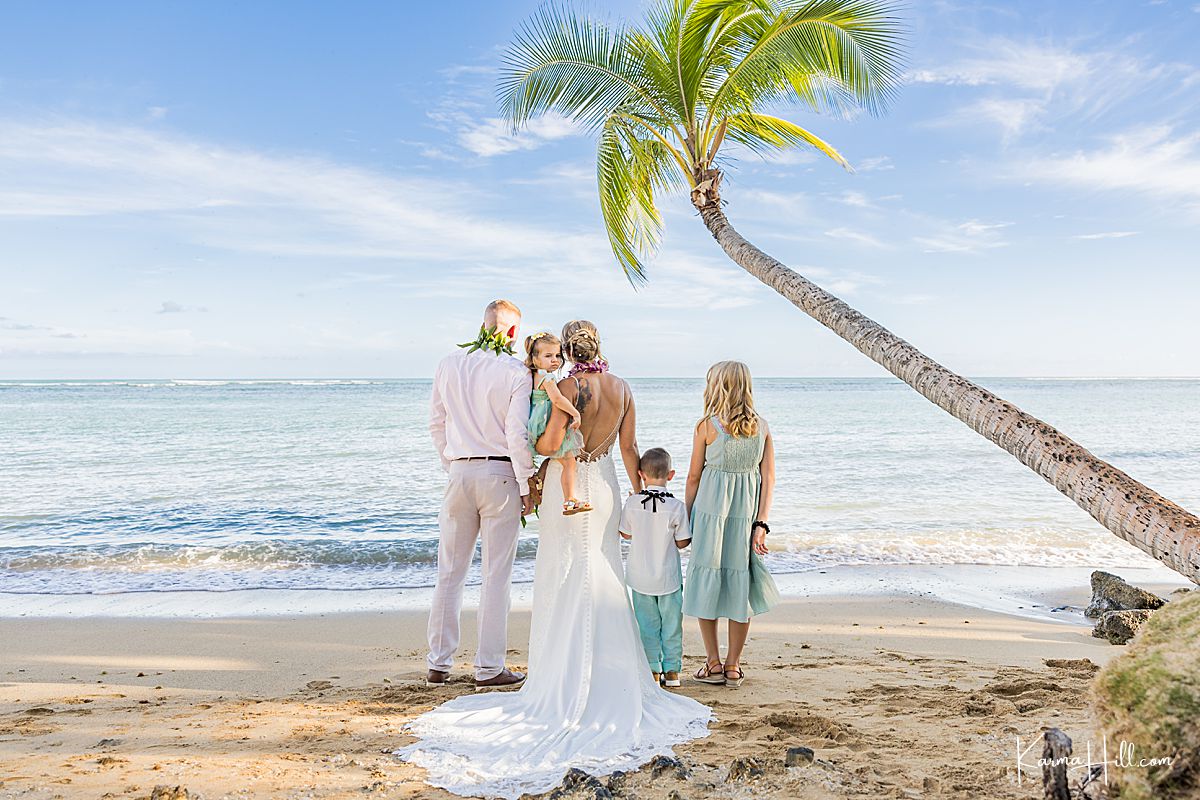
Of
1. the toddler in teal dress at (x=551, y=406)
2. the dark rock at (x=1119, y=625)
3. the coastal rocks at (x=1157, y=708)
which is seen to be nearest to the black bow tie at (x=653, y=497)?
the toddler in teal dress at (x=551, y=406)

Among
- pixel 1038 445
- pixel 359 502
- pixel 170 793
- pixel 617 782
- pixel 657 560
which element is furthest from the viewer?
pixel 359 502

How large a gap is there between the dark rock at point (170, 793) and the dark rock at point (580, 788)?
1467mm

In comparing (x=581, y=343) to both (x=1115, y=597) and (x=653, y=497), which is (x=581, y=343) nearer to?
(x=653, y=497)

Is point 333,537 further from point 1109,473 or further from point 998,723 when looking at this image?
point 1109,473

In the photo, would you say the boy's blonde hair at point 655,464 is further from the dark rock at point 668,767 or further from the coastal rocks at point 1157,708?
the coastal rocks at point 1157,708

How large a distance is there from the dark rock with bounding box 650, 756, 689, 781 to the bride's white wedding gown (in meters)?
0.15

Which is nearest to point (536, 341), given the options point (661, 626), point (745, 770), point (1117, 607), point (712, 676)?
point (661, 626)

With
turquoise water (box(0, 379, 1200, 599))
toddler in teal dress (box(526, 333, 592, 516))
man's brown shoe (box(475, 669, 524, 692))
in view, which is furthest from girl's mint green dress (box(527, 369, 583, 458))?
turquoise water (box(0, 379, 1200, 599))

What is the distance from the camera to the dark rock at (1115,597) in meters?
6.65

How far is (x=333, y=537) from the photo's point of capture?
423 inches

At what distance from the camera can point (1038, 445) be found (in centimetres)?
354

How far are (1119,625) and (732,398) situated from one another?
157 inches

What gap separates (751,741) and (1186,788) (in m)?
2.00

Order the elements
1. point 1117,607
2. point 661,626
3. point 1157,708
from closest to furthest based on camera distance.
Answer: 1. point 1157,708
2. point 661,626
3. point 1117,607
